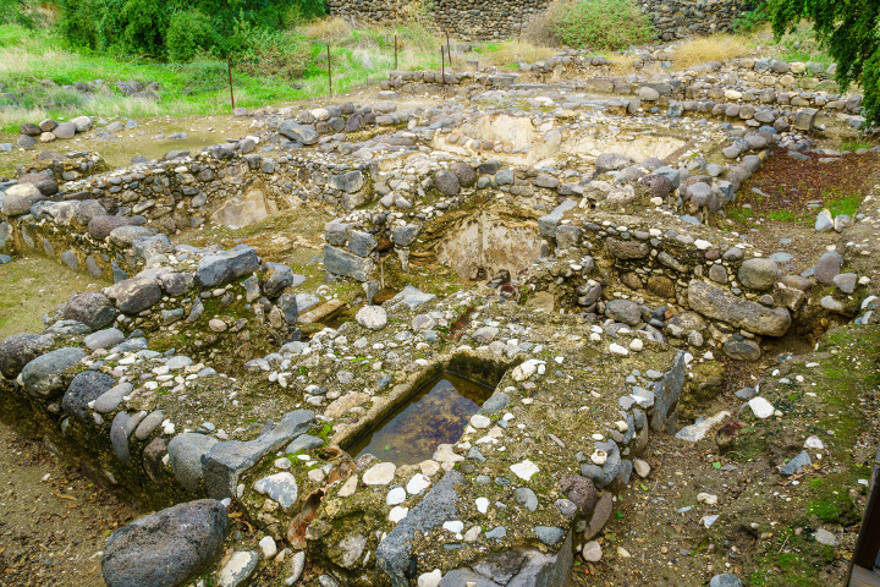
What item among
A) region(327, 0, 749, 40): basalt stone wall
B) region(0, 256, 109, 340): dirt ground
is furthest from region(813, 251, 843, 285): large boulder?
region(327, 0, 749, 40): basalt stone wall

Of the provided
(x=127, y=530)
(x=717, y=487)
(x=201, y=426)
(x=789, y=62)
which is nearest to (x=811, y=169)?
(x=789, y=62)

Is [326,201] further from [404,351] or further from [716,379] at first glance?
[716,379]

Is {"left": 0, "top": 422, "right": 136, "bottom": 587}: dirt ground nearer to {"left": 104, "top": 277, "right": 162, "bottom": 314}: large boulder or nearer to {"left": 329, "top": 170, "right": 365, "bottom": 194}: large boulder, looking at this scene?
{"left": 104, "top": 277, "right": 162, "bottom": 314}: large boulder

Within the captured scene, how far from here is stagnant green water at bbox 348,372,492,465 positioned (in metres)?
3.60

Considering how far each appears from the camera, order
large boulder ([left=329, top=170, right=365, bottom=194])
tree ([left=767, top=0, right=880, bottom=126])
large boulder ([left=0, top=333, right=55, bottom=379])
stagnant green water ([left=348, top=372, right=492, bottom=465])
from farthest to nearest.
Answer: large boulder ([left=329, top=170, right=365, bottom=194]), tree ([left=767, top=0, right=880, bottom=126]), large boulder ([left=0, top=333, right=55, bottom=379]), stagnant green water ([left=348, top=372, right=492, bottom=465])

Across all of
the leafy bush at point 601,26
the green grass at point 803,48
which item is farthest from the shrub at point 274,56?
the green grass at point 803,48

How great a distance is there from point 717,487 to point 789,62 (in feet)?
42.9

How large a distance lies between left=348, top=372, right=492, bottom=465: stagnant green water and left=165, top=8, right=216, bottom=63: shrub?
53.7ft

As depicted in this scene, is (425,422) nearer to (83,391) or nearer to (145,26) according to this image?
(83,391)

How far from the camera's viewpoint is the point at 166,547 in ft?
8.82

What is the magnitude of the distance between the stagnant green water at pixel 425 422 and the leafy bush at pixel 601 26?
16.5 m

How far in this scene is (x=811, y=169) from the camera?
28.6ft

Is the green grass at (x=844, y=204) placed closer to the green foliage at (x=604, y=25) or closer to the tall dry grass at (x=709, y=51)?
the tall dry grass at (x=709, y=51)

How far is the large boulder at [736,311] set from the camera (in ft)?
17.1
